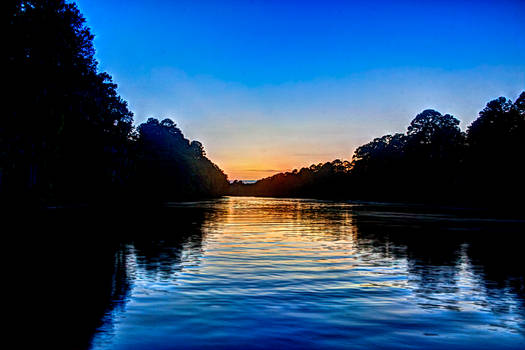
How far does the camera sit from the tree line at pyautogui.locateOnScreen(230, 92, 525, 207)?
7912cm

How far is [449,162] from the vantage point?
107m

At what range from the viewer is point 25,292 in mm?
10969

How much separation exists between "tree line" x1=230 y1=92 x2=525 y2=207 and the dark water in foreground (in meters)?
65.7

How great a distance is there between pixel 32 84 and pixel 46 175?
1172cm

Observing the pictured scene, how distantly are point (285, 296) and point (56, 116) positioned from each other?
42.2 metres

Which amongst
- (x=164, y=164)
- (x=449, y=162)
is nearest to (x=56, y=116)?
(x=164, y=164)

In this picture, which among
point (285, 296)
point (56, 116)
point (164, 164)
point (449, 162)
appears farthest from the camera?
point (164, 164)

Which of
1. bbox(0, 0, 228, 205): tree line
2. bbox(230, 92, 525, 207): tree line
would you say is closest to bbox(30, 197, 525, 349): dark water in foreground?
bbox(0, 0, 228, 205): tree line

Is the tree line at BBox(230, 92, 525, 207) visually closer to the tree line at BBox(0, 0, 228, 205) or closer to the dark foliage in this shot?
the dark foliage

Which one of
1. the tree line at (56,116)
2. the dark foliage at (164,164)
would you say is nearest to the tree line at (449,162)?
the dark foliage at (164,164)

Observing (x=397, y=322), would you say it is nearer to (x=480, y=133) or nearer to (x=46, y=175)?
(x=46, y=175)

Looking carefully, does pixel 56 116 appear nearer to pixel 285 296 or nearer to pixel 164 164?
pixel 285 296

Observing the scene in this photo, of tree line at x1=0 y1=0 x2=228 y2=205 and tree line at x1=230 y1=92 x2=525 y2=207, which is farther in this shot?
tree line at x1=230 y1=92 x2=525 y2=207

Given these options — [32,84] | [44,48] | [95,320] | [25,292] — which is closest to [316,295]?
[95,320]
